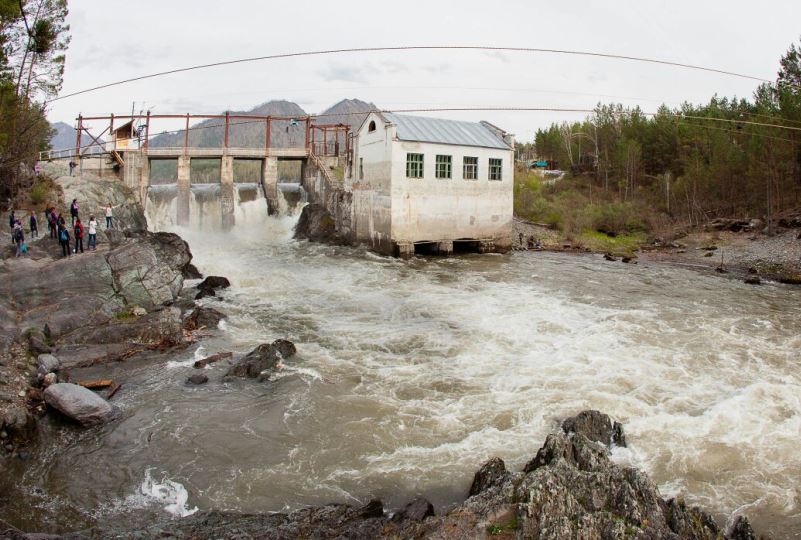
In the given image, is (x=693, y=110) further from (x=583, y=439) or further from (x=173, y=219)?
(x=583, y=439)

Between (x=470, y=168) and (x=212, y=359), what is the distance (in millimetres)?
22834

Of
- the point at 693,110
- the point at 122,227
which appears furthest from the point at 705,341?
the point at 693,110

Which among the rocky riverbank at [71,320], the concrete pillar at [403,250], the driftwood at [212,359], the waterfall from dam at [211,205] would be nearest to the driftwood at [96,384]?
the rocky riverbank at [71,320]

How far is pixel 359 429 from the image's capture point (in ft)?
36.2

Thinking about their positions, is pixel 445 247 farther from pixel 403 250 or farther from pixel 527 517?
pixel 527 517

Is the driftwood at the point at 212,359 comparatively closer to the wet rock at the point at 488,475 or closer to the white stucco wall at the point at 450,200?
the wet rock at the point at 488,475

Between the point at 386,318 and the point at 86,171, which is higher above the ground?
the point at 86,171

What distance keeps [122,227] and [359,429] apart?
25.2 m

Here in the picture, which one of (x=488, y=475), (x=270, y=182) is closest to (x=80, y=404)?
(x=488, y=475)

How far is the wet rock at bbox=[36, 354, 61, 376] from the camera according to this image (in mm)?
13156

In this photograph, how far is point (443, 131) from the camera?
1334 inches

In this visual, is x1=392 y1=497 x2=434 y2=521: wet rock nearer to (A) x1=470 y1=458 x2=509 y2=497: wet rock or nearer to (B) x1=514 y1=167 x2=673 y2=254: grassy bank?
(A) x1=470 y1=458 x2=509 y2=497: wet rock

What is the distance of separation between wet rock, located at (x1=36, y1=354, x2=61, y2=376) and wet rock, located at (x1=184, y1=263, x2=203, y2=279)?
1232 cm

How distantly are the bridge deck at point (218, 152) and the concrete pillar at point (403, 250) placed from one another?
13994 millimetres
